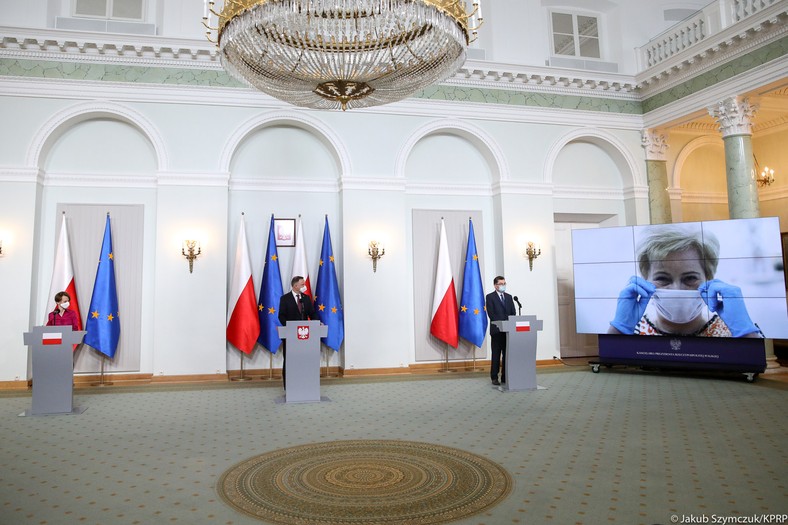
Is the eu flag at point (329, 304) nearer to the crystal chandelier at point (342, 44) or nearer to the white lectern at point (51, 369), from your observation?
the white lectern at point (51, 369)

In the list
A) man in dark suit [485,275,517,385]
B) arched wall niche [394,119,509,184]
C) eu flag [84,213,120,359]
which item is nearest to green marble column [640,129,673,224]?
arched wall niche [394,119,509,184]

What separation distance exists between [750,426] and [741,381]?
335 centimetres

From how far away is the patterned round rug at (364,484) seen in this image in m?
3.38

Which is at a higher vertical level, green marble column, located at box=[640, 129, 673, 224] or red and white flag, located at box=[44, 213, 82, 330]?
green marble column, located at box=[640, 129, 673, 224]

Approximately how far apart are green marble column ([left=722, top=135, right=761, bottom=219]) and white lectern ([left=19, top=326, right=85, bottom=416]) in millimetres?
10063

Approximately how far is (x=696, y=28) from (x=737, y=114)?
1.76m

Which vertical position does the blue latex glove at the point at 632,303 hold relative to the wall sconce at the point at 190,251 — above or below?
below

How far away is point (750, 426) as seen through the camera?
5461mm

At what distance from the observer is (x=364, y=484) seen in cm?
389

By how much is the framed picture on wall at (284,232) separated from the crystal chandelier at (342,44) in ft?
14.3

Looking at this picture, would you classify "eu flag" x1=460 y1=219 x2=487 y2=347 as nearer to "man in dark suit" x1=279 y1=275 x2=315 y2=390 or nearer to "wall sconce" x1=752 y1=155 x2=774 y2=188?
"man in dark suit" x1=279 y1=275 x2=315 y2=390

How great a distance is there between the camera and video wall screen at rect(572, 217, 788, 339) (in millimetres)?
8195

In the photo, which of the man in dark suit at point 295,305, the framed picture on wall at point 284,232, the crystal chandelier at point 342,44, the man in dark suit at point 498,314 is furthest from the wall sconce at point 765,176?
the man in dark suit at point 295,305

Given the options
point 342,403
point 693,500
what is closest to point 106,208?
point 342,403
